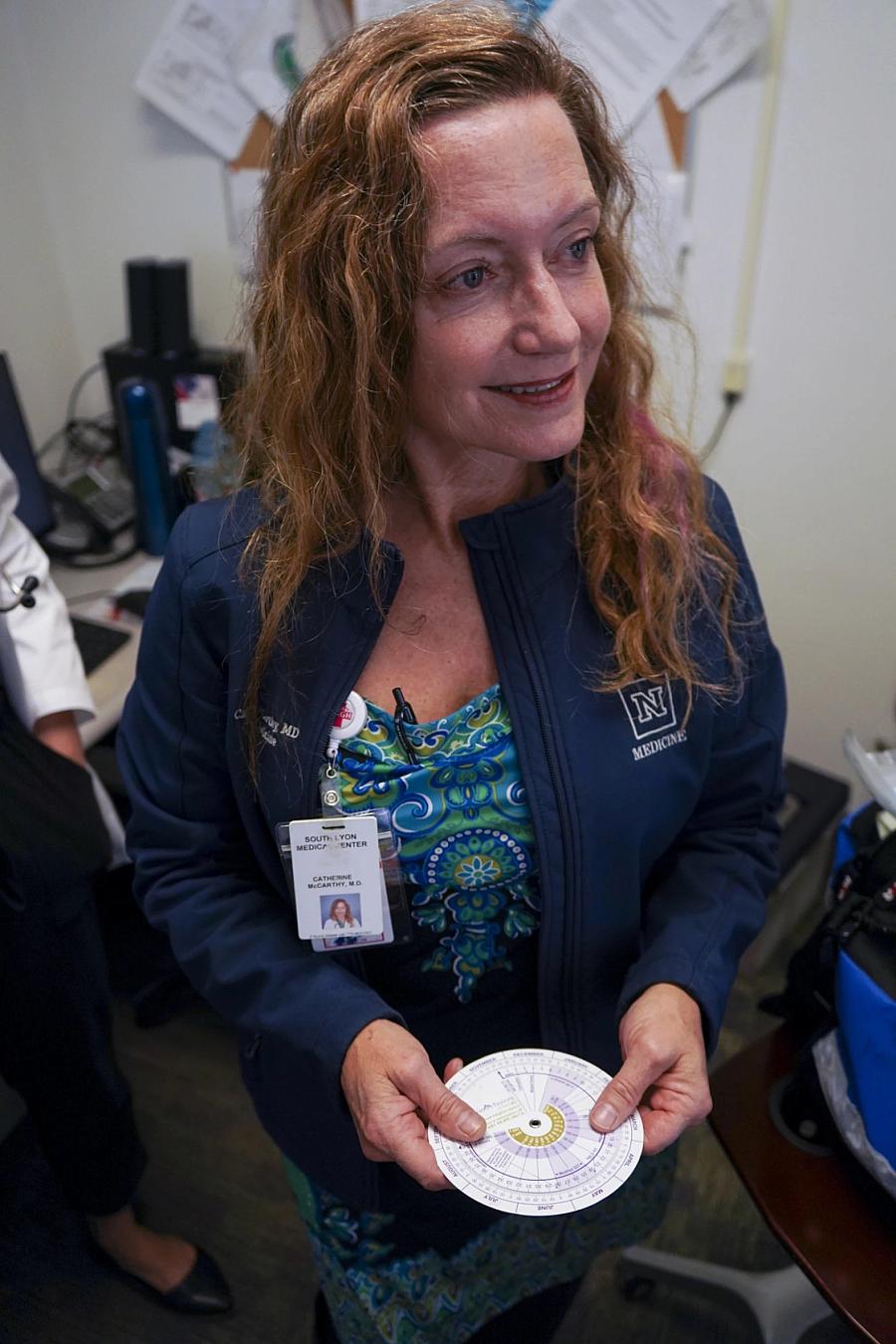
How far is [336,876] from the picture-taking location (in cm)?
93

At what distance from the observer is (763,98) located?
5.52 ft

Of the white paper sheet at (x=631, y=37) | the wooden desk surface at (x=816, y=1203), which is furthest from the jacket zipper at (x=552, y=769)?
the white paper sheet at (x=631, y=37)

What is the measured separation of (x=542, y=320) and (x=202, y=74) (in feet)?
5.40

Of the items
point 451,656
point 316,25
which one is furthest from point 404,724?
point 316,25

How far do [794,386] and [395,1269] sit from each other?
1646mm

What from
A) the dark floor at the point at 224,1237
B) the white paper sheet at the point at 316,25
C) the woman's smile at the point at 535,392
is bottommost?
the dark floor at the point at 224,1237

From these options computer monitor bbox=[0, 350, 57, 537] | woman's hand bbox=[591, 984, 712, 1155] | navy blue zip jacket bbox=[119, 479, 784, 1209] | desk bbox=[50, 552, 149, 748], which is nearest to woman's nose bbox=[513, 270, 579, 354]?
navy blue zip jacket bbox=[119, 479, 784, 1209]

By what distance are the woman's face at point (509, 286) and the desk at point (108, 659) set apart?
2.73ft

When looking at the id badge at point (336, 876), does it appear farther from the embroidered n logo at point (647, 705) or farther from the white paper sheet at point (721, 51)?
the white paper sheet at point (721, 51)

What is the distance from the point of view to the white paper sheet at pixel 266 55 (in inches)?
75.0

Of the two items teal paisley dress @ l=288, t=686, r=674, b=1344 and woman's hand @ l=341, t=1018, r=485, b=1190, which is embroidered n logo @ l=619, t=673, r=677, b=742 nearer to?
teal paisley dress @ l=288, t=686, r=674, b=1344

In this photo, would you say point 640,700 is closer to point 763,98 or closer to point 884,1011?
point 884,1011

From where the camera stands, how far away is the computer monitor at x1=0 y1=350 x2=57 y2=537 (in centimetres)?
189

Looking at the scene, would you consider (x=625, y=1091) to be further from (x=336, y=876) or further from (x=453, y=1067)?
(x=336, y=876)
